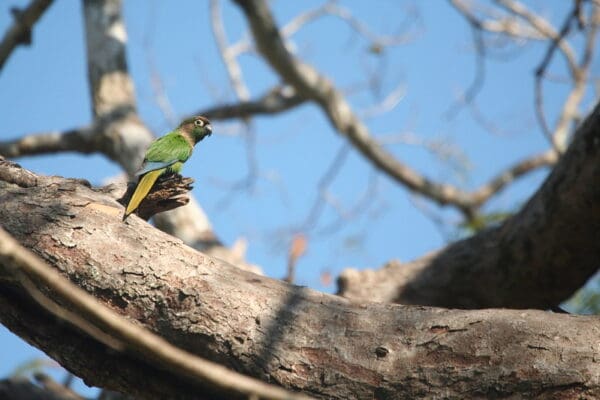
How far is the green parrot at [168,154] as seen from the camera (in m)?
3.89

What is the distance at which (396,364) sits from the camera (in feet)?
10.1

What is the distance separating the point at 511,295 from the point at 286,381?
2.93 m

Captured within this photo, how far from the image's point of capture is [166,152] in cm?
443

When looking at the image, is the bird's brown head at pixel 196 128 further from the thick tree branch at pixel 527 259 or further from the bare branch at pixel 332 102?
the bare branch at pixel 332 102

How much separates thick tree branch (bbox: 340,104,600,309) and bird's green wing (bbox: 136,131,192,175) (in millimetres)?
1656

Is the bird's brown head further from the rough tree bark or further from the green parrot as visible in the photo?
the rough tree bark

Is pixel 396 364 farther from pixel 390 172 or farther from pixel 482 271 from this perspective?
pixel 390 172

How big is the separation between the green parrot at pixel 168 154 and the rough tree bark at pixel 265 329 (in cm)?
34

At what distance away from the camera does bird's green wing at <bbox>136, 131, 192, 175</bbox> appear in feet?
13.6

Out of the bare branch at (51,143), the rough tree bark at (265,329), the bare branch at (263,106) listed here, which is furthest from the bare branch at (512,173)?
the rough tree bark at (265,329)

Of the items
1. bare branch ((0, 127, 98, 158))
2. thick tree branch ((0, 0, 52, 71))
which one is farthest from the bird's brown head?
thick tree branch ((0, 0, 52, 71))

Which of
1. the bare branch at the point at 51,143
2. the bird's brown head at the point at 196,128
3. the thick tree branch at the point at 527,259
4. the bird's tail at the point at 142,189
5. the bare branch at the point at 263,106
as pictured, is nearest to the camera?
the bird's tail at the point at 142,189

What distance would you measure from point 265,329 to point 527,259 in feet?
8.85

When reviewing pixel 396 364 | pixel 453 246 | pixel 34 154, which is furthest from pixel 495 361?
pixel 34 154
